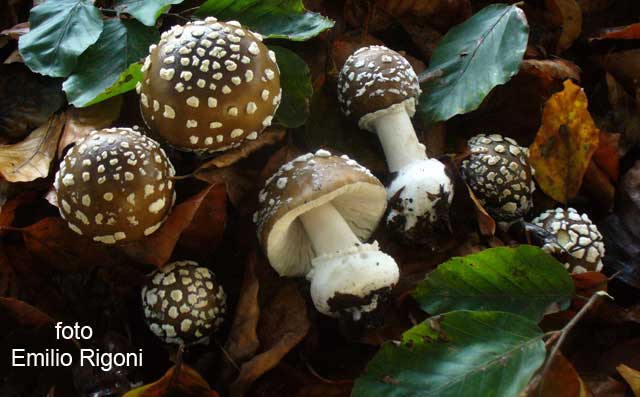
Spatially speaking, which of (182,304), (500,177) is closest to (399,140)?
(500,177)

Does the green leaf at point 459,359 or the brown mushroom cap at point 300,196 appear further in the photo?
the brown mushroom cap at point 300,196

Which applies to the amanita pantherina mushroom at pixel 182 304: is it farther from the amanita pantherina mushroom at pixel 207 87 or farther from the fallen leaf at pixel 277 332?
the amanita pantherina mushroom at pixel 207 87

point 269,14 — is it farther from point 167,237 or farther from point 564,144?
point 564,144

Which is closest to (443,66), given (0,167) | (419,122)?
(419,122)

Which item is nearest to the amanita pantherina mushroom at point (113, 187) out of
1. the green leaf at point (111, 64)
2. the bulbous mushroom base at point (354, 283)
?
the green leaf at point (111, 64)

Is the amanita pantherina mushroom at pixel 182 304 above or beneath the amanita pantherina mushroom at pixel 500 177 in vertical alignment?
beneath

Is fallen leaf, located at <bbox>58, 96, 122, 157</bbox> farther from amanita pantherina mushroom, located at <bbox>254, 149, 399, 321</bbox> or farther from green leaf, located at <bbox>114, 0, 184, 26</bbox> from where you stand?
amanita pantherina mushroom, located at <bbox>254, 149, 399, 321</bbox>

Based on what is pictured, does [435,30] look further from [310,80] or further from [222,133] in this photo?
[222,133]
